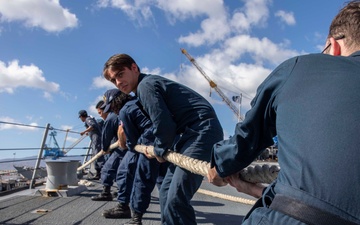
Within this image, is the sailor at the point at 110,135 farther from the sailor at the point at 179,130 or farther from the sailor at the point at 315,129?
the sailor at the point at 315,129

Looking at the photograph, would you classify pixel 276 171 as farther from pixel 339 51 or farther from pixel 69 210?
pixel 69 210

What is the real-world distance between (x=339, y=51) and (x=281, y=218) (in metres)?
0.54

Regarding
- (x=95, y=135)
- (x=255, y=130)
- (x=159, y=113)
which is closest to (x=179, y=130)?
(x=159, y=113)

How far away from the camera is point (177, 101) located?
2506 mm

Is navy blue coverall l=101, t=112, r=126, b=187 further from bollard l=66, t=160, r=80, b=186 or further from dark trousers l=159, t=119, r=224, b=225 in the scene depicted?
dark trousers l=159, t=119, r=224, b=225

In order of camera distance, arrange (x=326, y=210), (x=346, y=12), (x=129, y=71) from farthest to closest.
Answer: (x=129, y=71) < (x=346, y=12) < (x=326, y=210)

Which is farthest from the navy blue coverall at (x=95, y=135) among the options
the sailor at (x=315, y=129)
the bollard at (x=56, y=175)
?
the sailor at (x=315, y=129)

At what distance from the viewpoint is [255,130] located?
1.13 m

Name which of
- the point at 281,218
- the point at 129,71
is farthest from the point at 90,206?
the point at 281,218

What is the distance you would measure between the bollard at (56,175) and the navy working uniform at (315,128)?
184 inches

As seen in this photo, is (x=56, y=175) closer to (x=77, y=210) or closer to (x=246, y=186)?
(x=77, y=210)

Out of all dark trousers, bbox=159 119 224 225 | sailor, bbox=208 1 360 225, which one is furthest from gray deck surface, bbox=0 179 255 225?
sailor, bbox=208 1 360 225

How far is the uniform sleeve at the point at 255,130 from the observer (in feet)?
3.47

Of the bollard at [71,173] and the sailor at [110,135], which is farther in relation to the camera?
the bollard at [71,173]
